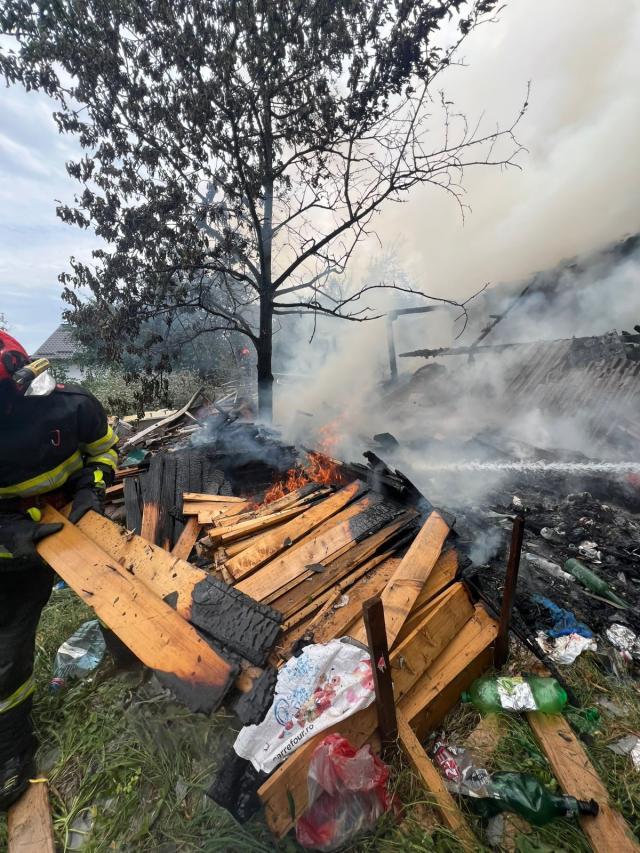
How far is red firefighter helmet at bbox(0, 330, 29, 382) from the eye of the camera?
2580mm

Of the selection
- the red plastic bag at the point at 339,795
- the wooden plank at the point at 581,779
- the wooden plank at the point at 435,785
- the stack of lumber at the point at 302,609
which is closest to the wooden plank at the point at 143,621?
the stack of lumber at the point at 302,609

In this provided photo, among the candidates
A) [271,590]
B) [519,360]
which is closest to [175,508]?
[271,590]

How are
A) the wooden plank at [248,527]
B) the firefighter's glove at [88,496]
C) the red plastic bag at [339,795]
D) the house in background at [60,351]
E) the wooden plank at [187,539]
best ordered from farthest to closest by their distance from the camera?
the house in background at [60,351]
the wooden plank at [187,539]
the wooden plank at [248,527]
the firefighter's glove at [88,496]
the red plastic bag at [339,795]

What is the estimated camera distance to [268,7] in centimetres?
507

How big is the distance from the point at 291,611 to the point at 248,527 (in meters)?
1.12

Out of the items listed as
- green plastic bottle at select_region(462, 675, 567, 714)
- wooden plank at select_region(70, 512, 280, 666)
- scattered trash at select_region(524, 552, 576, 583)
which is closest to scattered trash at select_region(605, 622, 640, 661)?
scattered trash at select_region(524, 552, 576, 583)

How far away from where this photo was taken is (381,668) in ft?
6.75

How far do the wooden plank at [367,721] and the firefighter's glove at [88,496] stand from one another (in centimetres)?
223

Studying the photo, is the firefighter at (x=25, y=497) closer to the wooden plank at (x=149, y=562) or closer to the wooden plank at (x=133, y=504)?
the wooden plank at (x=149, y=562)

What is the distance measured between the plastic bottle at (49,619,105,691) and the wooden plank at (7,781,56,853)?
0.79 m

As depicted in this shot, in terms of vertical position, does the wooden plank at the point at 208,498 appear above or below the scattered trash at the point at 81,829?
above

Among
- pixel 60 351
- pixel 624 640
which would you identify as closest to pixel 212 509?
pixel 624 640

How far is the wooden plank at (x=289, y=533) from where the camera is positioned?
3416 mm

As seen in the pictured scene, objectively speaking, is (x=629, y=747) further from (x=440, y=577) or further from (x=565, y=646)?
(x=440, y=577)
